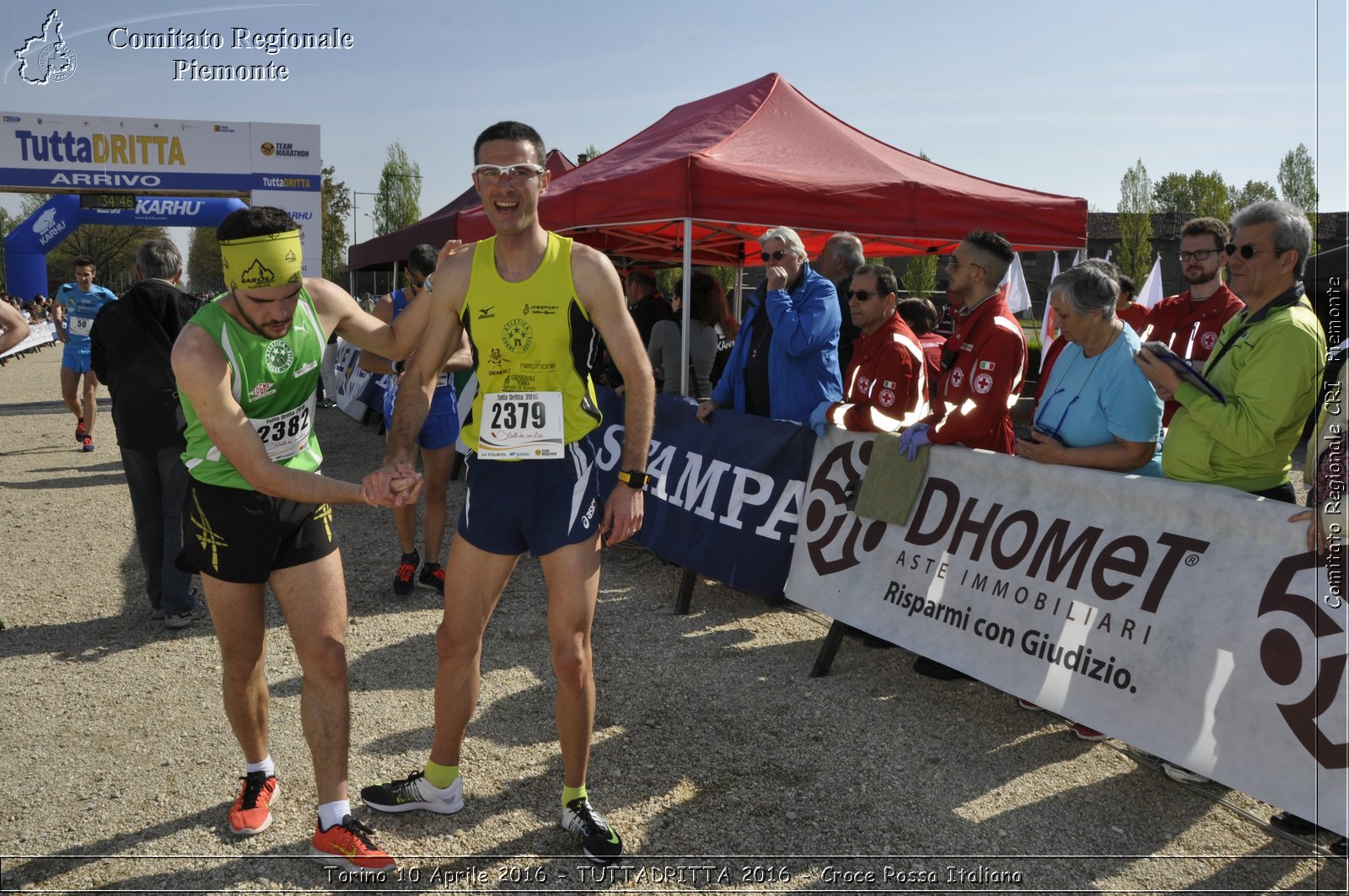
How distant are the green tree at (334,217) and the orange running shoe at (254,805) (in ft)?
150

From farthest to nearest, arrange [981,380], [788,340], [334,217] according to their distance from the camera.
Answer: [334,217] → [788,340] → [981,380]

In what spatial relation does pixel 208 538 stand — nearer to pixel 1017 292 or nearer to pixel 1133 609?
pixel 1133 609

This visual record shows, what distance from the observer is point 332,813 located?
2.85m

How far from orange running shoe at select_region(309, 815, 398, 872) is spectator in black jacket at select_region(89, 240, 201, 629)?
102 inches

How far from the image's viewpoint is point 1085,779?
11.6ft

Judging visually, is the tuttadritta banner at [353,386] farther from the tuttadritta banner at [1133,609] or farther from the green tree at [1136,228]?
the green tree at [1136,228]

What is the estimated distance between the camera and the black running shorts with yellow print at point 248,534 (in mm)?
2771

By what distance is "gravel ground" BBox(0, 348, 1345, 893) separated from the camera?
289 cm

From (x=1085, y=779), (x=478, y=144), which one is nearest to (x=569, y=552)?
(x=478, y=144)

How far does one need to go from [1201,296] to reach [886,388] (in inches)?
80.6

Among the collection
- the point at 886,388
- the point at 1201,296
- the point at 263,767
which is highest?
the point at 1201,296

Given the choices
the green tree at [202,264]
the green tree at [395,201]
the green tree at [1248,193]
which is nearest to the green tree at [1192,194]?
the green tree at [1248,193]

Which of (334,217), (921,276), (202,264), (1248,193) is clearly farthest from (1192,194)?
(202,264)

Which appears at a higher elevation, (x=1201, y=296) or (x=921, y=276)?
(x=921, y=276)
